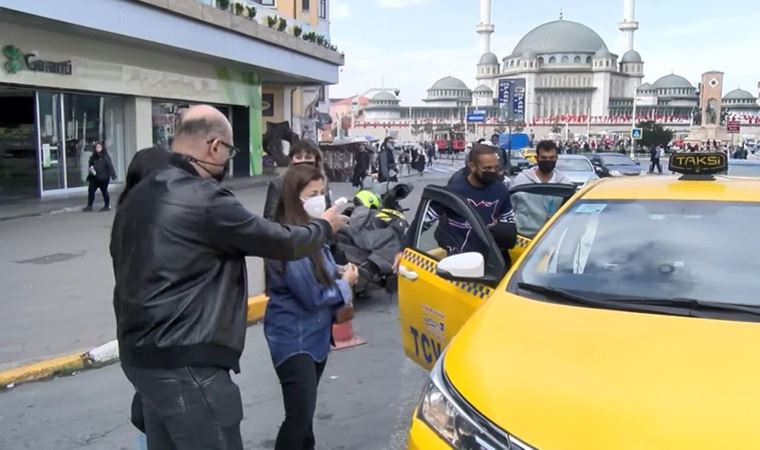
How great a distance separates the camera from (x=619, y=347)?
2.63 metres

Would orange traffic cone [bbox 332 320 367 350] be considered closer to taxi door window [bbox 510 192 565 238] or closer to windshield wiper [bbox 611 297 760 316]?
taxi door window [bbox 510 192 565 238]

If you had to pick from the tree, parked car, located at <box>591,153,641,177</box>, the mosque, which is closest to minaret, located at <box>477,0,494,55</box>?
the mosque

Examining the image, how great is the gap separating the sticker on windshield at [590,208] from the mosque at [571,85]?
13085 centimetres

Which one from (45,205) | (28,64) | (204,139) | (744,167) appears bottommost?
(45,205)

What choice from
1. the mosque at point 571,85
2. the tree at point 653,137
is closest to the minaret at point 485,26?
the mosque at point 571,85

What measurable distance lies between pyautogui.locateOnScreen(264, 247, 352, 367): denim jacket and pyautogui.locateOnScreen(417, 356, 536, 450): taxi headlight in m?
0.76

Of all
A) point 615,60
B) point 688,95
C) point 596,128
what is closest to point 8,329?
point 596,128

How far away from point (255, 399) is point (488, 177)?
2367mm

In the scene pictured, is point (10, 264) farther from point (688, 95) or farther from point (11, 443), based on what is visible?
point (688, 95)

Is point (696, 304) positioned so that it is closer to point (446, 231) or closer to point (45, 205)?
point (446, 231)

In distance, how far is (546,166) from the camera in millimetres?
6918

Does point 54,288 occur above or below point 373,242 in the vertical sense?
below

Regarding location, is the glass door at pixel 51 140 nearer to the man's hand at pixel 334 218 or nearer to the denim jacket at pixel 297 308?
the denim jacket at pixel 297 308

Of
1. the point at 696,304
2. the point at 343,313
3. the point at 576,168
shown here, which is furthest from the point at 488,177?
the point at 576,168
